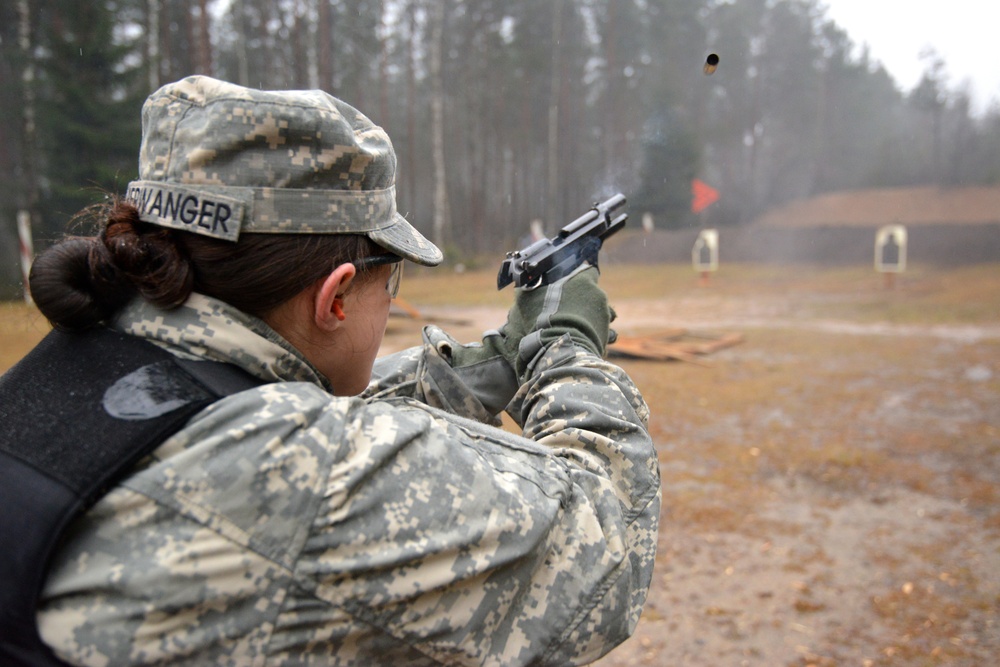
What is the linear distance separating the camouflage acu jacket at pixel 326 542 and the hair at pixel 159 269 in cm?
3

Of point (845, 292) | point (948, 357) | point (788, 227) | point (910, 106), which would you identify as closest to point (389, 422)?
point (948, 357)

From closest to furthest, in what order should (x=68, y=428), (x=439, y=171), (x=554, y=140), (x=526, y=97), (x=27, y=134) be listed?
(x=68, y=428) → (x=27, y=134) → (x=526, y=97) → (x=554, y=140) → (x=439, y=171)

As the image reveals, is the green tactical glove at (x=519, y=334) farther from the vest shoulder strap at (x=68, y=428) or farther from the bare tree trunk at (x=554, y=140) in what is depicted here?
the bare tree trunk at (x=554, y=140)

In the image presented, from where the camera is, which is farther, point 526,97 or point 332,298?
point 526,97

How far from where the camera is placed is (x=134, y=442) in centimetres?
A: 78

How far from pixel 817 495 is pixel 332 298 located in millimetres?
4344

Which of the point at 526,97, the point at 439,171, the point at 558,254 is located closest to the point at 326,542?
the point at 558,254

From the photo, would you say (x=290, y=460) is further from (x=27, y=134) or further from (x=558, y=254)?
(x=27, y=134)

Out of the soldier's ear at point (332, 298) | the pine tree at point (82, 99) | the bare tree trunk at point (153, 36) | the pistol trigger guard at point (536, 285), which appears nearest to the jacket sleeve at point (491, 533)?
the soldier's ear at point (332, 298)

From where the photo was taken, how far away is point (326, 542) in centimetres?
81

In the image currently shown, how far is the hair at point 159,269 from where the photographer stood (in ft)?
2.94

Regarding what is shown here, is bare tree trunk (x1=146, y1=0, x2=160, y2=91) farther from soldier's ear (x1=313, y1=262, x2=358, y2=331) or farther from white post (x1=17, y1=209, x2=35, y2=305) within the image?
soldier's ear (x1=313, y1=262, x2=358, y2=331)

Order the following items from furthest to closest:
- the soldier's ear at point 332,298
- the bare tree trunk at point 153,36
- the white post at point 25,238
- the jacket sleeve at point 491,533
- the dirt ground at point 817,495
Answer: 1. the bare tree trunk at point 153,36
2. the white post at point 25,238
3. the dirt ground at point 817,495
4. the soldier's ear at point 332,298
5. the jacket sleeve at point 491,533

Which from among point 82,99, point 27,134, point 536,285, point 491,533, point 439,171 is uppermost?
point 439,171
